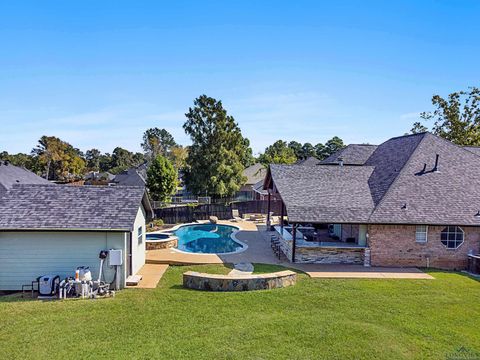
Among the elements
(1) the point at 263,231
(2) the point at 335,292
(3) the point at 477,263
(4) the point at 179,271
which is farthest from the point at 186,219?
(3) the point at 477,263

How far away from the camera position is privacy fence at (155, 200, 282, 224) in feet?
97.2

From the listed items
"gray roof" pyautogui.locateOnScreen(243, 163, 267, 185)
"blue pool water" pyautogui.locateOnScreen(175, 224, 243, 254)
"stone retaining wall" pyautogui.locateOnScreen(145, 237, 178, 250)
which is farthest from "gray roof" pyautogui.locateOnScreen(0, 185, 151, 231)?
"gray roof" pyautogui.locateOnScreen(243, 163, 267, 185)

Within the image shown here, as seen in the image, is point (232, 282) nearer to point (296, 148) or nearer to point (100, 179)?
point (100, 179)

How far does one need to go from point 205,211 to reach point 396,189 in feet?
59.4

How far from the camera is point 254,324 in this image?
9.38 m

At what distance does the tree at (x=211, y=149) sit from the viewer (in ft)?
132

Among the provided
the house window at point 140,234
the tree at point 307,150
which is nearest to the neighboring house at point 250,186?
the house window at point 140,234

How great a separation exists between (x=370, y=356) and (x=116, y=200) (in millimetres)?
10653

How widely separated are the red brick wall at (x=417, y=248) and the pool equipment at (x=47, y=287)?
13.9 meters

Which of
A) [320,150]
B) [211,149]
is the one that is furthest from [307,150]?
[211,149]

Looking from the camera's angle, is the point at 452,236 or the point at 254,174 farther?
the point at 254,174

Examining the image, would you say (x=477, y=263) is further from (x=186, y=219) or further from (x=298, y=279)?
(x=186, y=219)

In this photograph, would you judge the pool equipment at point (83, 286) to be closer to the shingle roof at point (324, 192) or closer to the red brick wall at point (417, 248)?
the shingle roof at point (324, 192)

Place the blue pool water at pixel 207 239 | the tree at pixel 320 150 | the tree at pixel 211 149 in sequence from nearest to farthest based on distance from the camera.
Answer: the blue pool water at pixel 207 239
the tree at pixel 211 149
the tree at pixel 320 150
